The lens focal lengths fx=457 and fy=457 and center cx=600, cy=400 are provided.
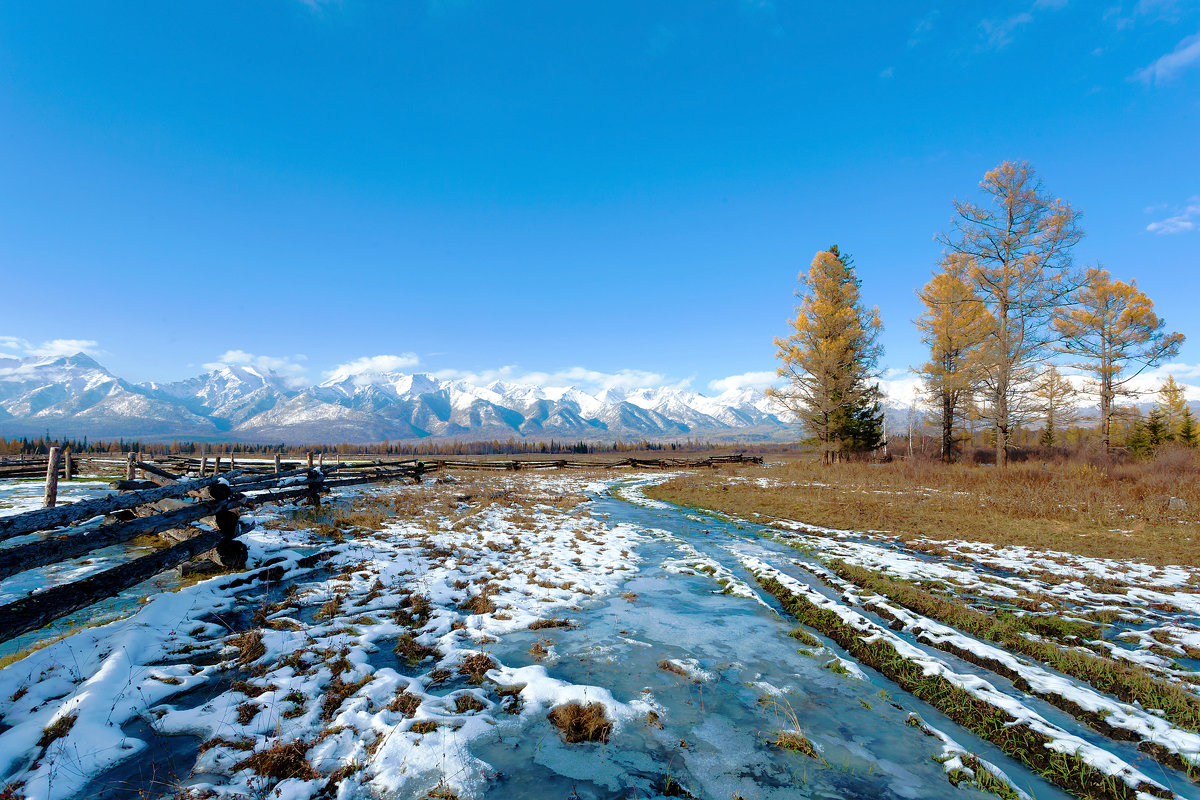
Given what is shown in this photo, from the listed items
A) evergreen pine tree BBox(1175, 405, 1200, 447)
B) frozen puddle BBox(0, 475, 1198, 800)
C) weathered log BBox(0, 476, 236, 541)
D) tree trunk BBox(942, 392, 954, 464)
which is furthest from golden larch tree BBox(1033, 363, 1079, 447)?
weathered log BBox(0, 476, 236, 541)

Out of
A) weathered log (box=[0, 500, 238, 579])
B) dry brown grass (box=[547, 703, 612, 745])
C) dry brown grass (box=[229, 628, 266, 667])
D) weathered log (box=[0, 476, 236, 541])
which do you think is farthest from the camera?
dry brown grass (box=[229, 628, 266, 667])

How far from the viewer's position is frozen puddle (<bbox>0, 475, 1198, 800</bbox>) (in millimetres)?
3754

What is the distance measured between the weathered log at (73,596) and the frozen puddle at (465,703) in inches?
19.5

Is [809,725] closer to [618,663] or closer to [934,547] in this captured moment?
[618,663]

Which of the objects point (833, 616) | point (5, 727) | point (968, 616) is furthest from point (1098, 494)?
point (5, 727)

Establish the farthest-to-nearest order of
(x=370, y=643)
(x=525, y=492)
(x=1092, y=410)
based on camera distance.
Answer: (x=1092, y=410), (x=525, y=492), (x=370, y=643)

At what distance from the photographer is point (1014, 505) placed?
51.2 ft

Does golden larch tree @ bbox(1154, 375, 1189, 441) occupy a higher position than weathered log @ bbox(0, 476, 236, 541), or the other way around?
golden larch tree @ bbox(1154, 375, 1189, 441)

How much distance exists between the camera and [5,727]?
416 centimetres

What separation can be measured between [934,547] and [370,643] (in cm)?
1279

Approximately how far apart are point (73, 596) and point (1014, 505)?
2284cm

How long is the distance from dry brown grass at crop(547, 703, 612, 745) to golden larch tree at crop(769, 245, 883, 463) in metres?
31.0

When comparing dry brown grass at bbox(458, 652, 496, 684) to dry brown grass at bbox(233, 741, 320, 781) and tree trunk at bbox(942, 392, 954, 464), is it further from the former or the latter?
tree trunk at bbox(942, 392, 954, 464)

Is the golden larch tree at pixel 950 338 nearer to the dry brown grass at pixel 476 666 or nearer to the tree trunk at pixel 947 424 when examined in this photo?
the tree trunk at pixel 947 424
